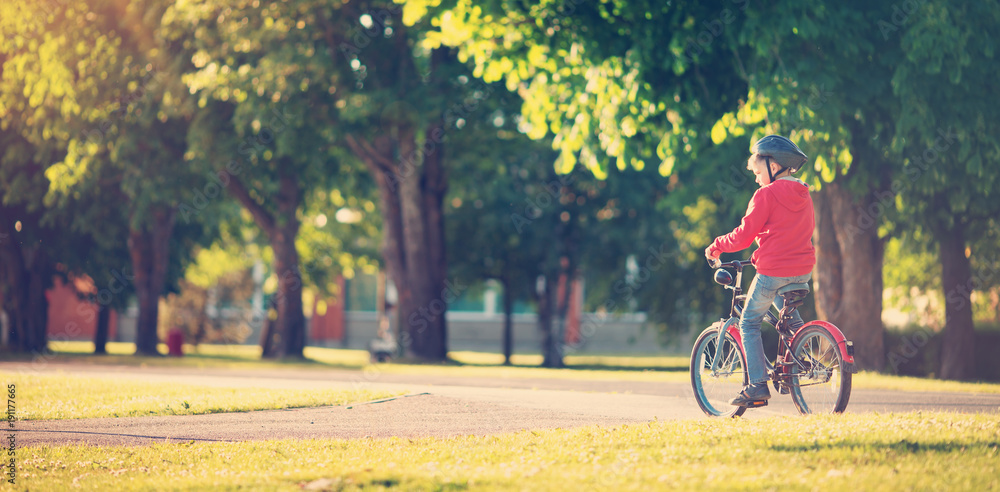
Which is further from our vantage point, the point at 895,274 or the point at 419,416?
the point at 895,274

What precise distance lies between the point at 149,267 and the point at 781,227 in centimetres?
2283

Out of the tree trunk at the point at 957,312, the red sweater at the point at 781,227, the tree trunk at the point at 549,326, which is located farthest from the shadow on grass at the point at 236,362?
the red sweater at the point at 781,227

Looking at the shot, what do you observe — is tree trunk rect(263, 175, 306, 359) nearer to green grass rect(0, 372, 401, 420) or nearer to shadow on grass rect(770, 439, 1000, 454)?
green grass rect(0, 372, 401, 420)

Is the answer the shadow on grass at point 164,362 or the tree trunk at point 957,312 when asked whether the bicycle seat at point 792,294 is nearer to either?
the tree trunk at point 957,312

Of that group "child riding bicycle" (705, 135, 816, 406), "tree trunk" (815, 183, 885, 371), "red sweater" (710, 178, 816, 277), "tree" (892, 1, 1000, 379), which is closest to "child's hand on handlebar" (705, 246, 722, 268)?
"child riding bicycle" (705, 135, 816, 406)

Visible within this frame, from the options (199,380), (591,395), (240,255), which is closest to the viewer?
(591,395)

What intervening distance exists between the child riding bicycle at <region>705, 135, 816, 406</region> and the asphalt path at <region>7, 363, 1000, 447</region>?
1.07m

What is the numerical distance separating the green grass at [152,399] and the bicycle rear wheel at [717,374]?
10.6 feet

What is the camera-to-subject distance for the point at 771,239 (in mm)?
6875

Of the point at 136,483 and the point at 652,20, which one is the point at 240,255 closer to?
the point at 652,20

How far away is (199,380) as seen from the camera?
42.5 feet

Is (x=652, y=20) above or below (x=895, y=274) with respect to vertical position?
above

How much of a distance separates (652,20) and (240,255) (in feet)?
97.3

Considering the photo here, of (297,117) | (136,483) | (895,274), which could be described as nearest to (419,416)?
(136,483)
